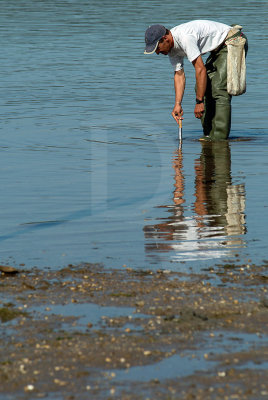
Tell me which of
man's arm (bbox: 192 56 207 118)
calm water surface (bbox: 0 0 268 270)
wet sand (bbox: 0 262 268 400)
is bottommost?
calm water surface (bbox: 0 0 268 270)

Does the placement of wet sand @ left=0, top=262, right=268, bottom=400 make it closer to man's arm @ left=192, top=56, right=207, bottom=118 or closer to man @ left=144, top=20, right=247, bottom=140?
man @ left=144, top=20, right=247, bottom=140

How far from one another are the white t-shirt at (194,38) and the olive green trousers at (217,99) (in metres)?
0.29

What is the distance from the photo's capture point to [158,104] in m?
16.0

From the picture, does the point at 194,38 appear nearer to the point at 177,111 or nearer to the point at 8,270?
the point at 177,111

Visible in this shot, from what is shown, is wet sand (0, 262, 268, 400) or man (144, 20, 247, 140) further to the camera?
man (144, 20, 247, 140)

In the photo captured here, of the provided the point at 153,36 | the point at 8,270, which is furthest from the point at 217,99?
the point at 8,270

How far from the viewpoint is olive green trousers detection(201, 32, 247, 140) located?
38.2 ft

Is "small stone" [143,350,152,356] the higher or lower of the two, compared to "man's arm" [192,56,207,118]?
lower

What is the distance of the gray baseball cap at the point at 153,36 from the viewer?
10523mm

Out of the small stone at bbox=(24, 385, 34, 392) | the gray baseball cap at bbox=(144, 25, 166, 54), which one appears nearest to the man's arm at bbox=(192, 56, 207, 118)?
the gray baseball cap at bbox=(144, 25, 166, 54)

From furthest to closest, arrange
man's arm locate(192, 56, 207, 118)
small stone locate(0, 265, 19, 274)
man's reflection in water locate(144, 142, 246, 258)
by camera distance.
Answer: man's arm locate(192, 56, 207, 118)
man's reflection in water locate(144, 142, 246, 258)
small stone locate(0, 265, 19, 274)

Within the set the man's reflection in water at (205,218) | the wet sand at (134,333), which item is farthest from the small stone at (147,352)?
the man's reflection in water at (205,218)

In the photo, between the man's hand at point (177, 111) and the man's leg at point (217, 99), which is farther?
the man's leg at point (217, 99)

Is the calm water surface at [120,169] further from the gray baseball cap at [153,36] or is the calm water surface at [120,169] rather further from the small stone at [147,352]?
the small stone at [147,352]
